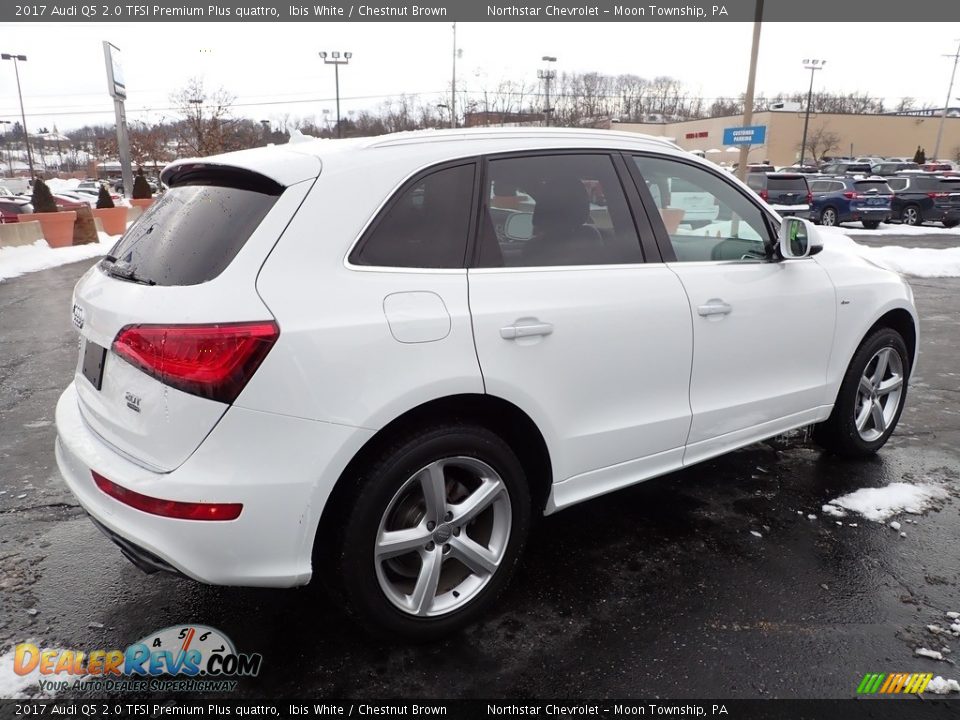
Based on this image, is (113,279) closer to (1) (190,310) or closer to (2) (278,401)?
(1) (190,310)

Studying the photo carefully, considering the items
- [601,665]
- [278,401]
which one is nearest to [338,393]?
[278,401]

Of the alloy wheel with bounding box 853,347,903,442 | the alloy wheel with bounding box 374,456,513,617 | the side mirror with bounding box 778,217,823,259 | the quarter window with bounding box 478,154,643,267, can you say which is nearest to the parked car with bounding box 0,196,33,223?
the quarter window with bounding box 478,154,643,267

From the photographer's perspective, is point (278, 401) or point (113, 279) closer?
point (278, 401)

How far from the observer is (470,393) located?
245 cm

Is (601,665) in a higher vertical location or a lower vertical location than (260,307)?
A: lower

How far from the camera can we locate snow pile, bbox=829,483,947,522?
3.72m

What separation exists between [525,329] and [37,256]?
650 inches

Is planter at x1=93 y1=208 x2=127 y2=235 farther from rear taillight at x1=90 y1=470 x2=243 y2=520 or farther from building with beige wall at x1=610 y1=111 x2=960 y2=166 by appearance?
building with beige wall at x1=610 y1=111 x2=960 y2=166

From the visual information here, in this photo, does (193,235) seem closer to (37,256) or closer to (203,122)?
(37,256)

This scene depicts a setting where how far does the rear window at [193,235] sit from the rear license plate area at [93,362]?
30 cm

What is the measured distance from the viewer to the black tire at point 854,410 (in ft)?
13.4

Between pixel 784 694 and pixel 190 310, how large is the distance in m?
2.34

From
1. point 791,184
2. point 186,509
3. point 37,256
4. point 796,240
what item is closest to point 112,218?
point 37,256

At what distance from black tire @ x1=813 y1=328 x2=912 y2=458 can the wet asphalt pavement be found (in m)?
0.16
